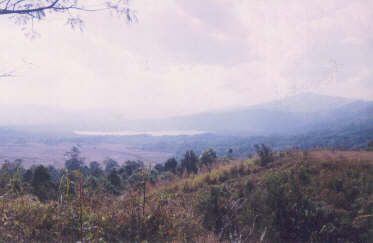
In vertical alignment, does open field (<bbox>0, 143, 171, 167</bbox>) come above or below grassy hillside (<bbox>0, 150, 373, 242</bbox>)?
below

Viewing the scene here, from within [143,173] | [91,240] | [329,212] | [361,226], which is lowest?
[361,226]

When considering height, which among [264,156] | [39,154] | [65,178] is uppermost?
[65,178]

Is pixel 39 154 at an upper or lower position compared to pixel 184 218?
lower

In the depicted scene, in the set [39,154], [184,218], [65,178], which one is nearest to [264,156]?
[184,218]

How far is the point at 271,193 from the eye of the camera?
343 cm

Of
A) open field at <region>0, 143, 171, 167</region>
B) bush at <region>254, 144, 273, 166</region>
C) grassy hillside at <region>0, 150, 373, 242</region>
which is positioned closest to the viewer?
grassy hillside at <region>0, 150, 373, 242</region>

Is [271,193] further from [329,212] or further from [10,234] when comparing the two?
[10,234]

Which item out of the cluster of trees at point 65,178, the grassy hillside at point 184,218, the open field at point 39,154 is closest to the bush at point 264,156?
the cluster of trees at point 65,178

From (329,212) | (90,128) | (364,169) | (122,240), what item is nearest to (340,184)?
(364,169)

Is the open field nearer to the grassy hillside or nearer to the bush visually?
the grassy hillside

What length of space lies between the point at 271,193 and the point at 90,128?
7071 cm

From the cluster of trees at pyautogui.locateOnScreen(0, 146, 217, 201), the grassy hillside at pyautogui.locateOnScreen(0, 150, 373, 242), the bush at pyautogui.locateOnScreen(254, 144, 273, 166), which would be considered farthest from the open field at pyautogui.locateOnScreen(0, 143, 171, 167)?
the bush at pyautogui.locateOnScreen(254, 144, 273, 166)

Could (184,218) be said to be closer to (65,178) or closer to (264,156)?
(65,178)

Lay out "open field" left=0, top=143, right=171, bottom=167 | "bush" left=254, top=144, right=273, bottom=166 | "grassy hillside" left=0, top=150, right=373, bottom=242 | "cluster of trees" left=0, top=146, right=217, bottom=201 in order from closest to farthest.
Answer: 1. "grassy hillside" left=0, top=150, right=373, bottom=242
2. "cluster of trees" left=0, top=146, right=217, bottom=201
3. "bush" left=254, top=144, right=273, bottom=166
4. "open field" left=0, top=143, right=171, bottom=167
